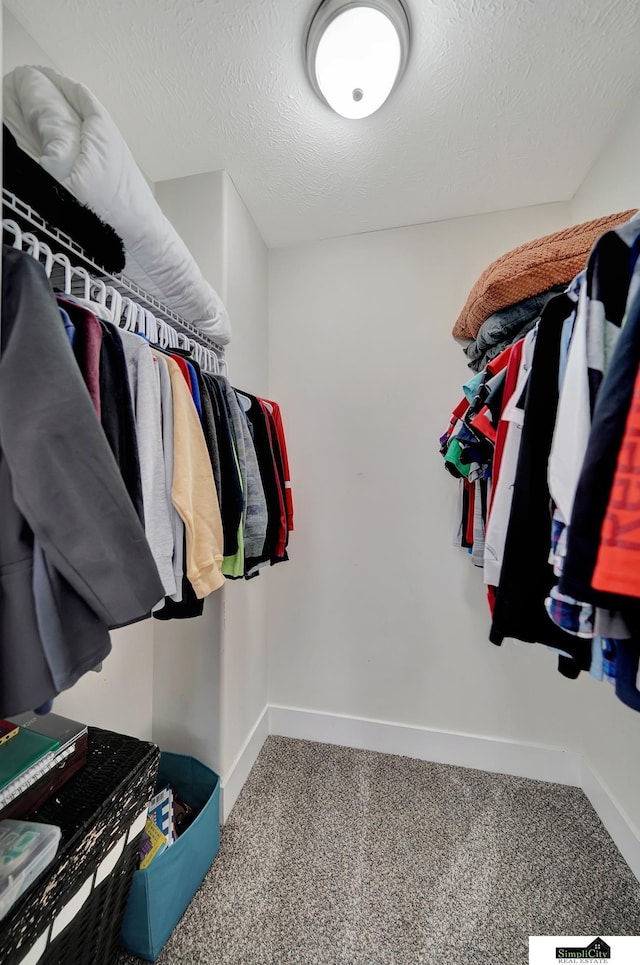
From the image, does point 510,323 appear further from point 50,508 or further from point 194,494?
point 50,508

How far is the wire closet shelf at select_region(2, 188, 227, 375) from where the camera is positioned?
69 centimetres

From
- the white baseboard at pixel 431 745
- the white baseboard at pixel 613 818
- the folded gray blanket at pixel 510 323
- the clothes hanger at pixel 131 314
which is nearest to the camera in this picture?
the clothes hanger at pixel 131 314

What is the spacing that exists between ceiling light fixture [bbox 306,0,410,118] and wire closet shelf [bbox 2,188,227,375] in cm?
81

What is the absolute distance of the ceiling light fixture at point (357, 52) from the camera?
3.11 feet

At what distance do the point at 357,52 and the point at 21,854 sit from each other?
2.00 m

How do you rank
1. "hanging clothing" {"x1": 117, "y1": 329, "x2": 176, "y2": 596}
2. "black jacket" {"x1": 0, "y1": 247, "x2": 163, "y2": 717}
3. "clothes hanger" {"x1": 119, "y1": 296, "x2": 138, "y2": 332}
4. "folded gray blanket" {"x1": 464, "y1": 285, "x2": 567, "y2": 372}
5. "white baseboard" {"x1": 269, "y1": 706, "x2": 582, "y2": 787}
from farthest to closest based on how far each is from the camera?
"white baseboard" {"x1": 269, "y1": 706, "x2": 582, "y2": 787}, "folded gray blanket" {"x1": 464, "y1": 285, "x2": 567, "y2": 372}, "clothes hanger" {"x1": 119, "y1": 296, "x2": 138, "y2": 332}, "hanging clothing" {"x1": 117, "y1": 329, "x2": 176, "y2": 596}, "black jacket" {"x1": 0, "y1": 247, "x2": 163, "y2": 717}

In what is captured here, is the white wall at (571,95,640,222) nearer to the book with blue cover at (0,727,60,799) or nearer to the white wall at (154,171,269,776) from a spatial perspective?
the white wall at (154,171,269,776)

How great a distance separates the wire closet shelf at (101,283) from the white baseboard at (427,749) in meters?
1.61


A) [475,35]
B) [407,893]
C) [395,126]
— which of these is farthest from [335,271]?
[407,893]

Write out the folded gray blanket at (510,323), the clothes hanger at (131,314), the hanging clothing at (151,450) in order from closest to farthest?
1. the hanging clothing at (151,450)
2. the clothes hanger at (131,314)
3. the folded gray blanket at (510,323)

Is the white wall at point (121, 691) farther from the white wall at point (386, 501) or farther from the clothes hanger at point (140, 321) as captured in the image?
the clothes hanger at point (140, 321)

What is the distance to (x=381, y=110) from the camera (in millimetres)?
1229

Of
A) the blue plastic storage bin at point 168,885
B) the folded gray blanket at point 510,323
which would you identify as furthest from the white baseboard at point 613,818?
the folded gray blanket at point 510,323

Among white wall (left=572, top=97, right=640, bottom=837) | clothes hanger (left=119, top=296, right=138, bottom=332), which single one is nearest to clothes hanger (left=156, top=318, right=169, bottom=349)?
clothes hanger (left=119, top=296, right=138, bottom=332)
